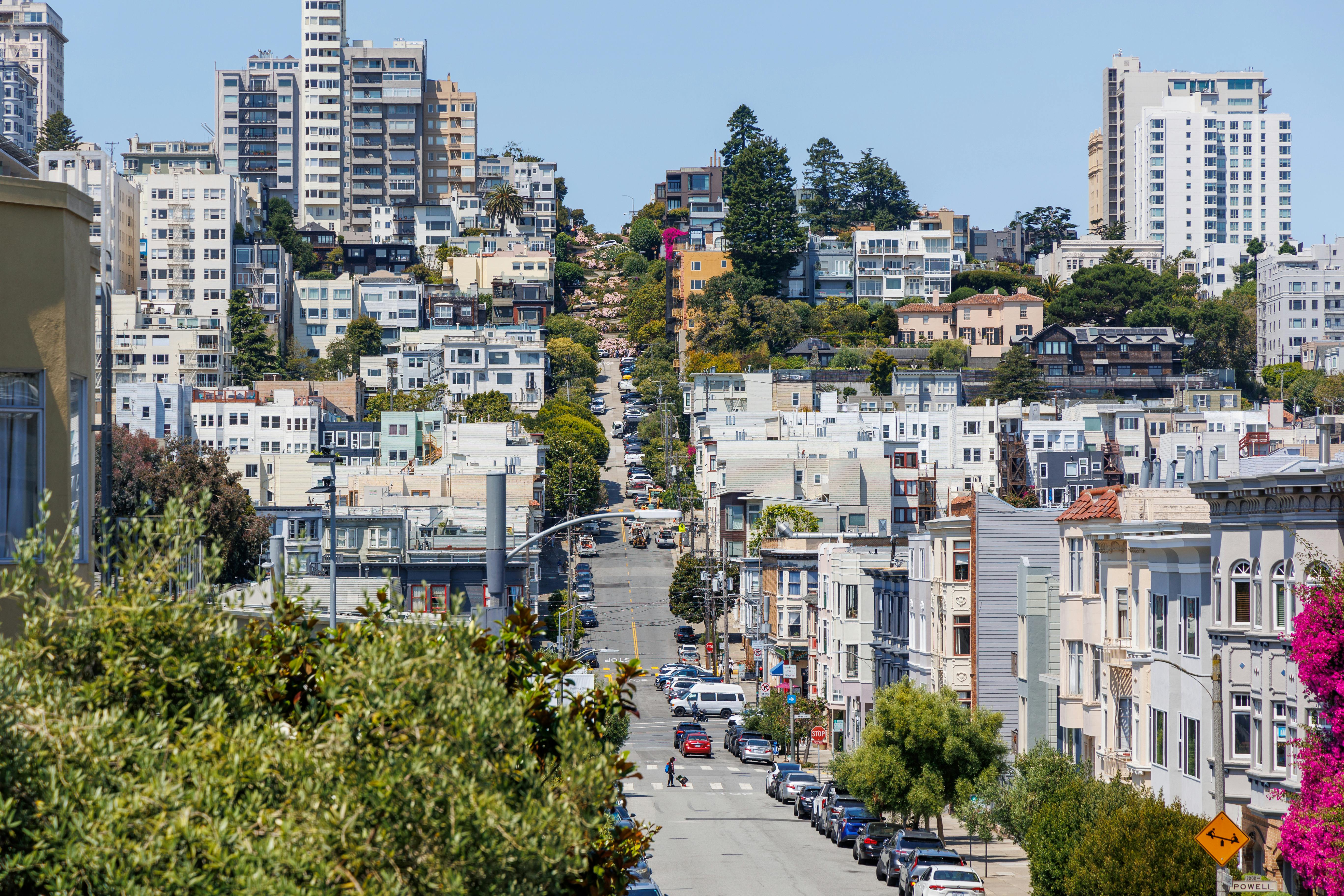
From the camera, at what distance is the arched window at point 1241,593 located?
37.7 m

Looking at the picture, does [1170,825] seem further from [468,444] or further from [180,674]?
[468,444]

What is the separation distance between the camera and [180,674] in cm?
1317

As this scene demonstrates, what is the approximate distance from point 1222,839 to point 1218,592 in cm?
973

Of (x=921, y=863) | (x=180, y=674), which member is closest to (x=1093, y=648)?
(x=921, y=863)

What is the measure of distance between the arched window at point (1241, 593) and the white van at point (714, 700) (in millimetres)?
61313

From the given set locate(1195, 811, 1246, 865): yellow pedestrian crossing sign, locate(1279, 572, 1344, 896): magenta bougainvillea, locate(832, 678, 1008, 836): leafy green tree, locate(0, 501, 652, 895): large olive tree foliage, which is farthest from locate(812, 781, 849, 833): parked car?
locate(0, 501, 652, 895): large olive tree foliage

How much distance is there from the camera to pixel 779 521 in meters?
124

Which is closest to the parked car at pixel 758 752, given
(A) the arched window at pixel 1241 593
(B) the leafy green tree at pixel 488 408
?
(A) the arched window at pixel 1241 593

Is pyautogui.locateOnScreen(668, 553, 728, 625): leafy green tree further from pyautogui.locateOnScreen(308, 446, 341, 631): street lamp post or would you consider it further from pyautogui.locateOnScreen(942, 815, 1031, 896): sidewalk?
pyautogui.locateOnScreen(308, 446, 341, 631): street lamp post

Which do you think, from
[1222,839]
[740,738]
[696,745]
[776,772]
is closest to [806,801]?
[776,772]

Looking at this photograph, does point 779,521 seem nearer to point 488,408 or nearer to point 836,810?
point 836,810

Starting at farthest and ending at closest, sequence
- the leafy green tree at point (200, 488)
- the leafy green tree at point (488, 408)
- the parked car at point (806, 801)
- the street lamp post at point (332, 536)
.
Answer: the leafy green tree at point (488, 408) → the leafy green tree at point (200, 488) → the parked car at point (806, 801) → the street lamp post at point (332, 536)

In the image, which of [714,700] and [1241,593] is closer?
[1241,593]

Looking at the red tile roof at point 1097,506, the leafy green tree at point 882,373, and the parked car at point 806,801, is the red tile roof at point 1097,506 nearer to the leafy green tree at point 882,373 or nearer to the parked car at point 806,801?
the parked car at point 806,801
